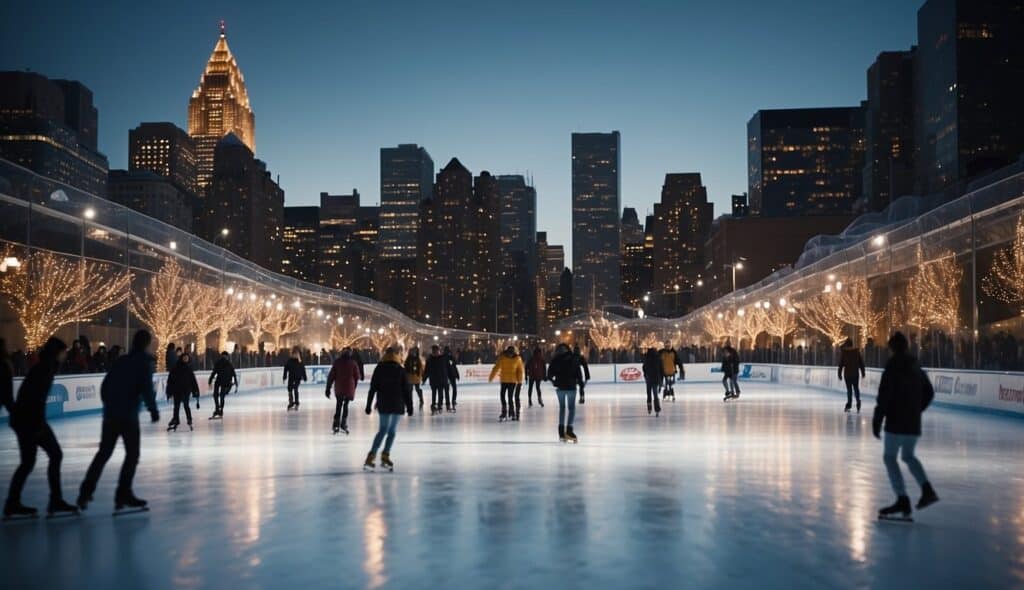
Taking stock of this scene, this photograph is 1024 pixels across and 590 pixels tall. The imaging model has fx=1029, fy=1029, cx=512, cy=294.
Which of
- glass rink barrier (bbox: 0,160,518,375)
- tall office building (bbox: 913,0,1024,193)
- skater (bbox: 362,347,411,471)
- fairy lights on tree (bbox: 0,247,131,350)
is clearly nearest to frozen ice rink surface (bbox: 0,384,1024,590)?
skater (bbox: 362,347,411,471)

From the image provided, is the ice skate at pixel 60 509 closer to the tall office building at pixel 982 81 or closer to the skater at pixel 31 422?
the skater at pixel 31 422

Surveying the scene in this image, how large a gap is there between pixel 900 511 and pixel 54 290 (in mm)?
30101

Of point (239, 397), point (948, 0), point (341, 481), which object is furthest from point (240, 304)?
point (948, 0)

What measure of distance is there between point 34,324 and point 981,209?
2834cm

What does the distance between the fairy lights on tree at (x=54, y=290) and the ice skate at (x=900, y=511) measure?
26.8 metres

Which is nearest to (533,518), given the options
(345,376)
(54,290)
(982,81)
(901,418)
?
(901,418)

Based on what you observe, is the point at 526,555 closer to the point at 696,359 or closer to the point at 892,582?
the point at 892,582

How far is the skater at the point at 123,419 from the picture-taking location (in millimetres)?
9828

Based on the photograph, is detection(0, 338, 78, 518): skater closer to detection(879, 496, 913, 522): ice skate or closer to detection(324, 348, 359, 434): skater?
detection(879, 496, 913, 522): ice skate

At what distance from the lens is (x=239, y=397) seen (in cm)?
3822

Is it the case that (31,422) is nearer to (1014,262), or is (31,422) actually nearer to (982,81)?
(1014,262)

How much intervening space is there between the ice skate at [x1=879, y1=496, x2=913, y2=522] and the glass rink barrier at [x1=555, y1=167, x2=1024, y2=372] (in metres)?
17.1

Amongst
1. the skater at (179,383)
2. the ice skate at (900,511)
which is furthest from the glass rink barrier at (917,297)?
the ice skate at (900,511)

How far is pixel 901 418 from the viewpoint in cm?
923
